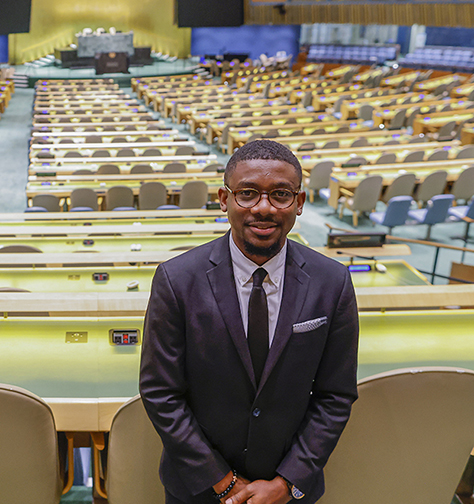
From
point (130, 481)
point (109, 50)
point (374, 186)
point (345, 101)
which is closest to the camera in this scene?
point (130, 481)

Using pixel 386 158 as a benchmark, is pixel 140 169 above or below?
below

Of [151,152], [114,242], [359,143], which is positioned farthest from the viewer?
[359,143]

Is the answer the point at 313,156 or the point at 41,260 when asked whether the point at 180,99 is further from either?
the point at 41,260

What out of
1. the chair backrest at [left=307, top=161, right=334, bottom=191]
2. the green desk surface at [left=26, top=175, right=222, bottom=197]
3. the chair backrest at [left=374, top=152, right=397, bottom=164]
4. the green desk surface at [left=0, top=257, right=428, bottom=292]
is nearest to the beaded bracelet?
the green desk surface at [left=0, top=257, right=428, bottom=292]

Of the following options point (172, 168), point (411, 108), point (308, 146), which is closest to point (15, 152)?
point (172, 168)

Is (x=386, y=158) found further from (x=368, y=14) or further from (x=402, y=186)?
(x=368, y=14)

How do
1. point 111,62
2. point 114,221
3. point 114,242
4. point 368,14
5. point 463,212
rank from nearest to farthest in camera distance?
1. point 114,242
2. point 114,221
3. point 463,212
4. point 368,14
5. point 111,62

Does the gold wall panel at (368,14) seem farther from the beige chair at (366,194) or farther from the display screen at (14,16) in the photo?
the beige chair at (366,194)

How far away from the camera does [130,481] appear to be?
183 cm

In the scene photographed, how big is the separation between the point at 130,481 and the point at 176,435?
44cm

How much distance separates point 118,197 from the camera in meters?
7.09

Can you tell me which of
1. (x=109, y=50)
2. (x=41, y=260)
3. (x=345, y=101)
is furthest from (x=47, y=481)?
(x=109, y=50)

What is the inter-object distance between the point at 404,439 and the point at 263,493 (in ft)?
1.75

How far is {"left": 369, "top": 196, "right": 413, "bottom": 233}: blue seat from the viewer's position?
6656 mm
